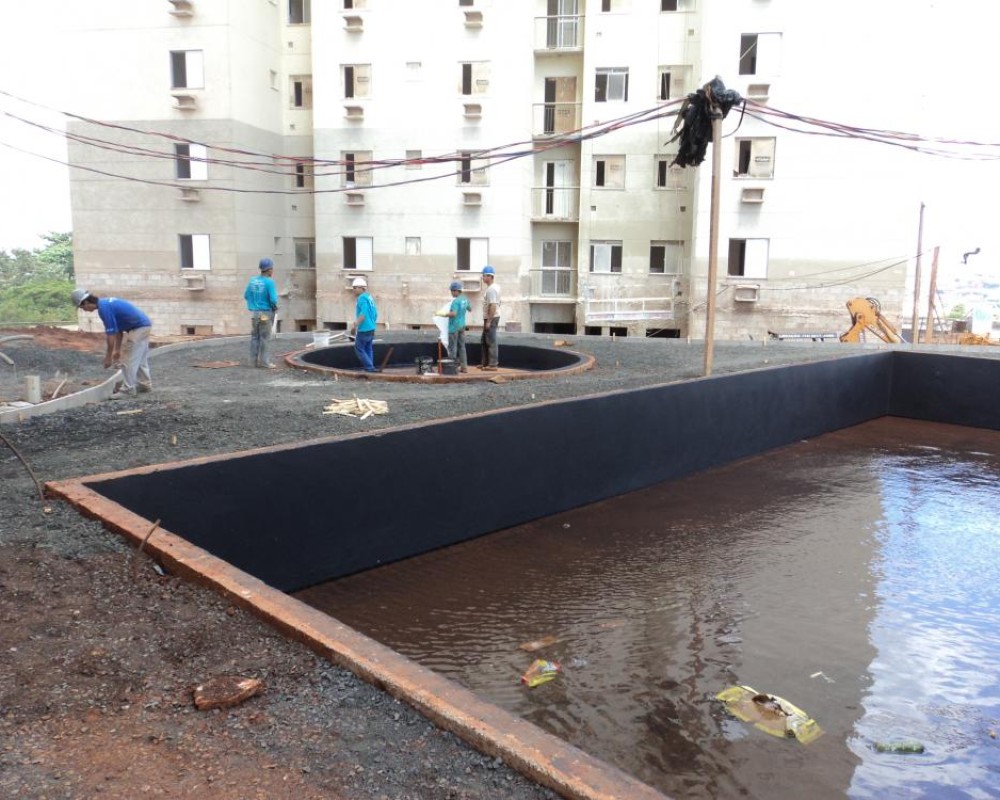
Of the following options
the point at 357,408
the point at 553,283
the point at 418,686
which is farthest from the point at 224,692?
the point at 553,283

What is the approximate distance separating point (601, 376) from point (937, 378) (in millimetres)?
6500

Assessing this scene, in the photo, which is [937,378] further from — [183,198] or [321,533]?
[183,198]

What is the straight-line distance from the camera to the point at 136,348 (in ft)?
33.2

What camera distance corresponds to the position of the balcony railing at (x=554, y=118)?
28.8m

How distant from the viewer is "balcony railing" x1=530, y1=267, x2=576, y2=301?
29.3 meters

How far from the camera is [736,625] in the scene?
6.02 metres

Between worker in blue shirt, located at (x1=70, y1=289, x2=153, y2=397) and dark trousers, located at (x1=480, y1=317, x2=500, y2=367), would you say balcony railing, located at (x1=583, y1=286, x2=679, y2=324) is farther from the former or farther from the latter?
worker in blue shirt, located at (x1=70, y1=289, x2=153, y2=397)

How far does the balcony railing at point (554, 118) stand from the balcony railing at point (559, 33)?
1.99 meters

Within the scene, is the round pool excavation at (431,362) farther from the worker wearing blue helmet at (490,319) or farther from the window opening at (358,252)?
the window opening at (358,252)

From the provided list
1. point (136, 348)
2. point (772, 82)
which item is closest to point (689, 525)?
point (136, 348)

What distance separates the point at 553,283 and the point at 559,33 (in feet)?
30.5

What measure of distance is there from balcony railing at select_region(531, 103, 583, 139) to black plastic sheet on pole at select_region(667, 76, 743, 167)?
18.7m

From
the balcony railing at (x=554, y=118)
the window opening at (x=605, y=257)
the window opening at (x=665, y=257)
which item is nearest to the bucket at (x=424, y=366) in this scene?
the window opening at (x=605, y=257)

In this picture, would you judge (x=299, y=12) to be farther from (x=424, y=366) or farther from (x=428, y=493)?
(x=428, y=493)
